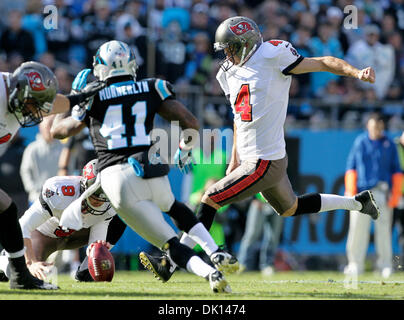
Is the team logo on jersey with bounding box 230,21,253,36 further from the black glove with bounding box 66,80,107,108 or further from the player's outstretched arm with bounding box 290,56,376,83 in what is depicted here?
the black glove with bounding box 66,80,107,108

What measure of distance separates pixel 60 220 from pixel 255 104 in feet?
6.23

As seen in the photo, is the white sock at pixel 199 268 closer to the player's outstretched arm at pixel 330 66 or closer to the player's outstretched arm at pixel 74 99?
the player's outstretched arm at pixel 74 99

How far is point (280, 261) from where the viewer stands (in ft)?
37.1

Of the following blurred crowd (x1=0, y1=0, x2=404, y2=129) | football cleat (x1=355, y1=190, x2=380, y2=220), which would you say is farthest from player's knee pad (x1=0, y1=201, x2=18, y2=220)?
blurred crowd (x1=0, y1=0, x2=404, y2=129)

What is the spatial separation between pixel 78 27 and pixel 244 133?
667cm

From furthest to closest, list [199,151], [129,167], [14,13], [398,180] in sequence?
[14,13], [199,151], [398,180], [129,167]

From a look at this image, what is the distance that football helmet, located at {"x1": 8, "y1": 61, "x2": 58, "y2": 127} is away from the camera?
18.2ft

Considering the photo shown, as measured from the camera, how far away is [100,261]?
21.3ft

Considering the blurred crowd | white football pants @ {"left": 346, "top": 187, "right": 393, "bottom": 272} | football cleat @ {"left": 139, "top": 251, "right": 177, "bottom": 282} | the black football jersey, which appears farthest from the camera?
the blurred crowd

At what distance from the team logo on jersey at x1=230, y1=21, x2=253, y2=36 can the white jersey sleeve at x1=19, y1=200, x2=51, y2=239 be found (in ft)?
7.45

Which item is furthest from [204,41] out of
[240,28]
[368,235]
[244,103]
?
[244,103]

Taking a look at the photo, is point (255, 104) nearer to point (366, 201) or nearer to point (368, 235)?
point (366, 201)
